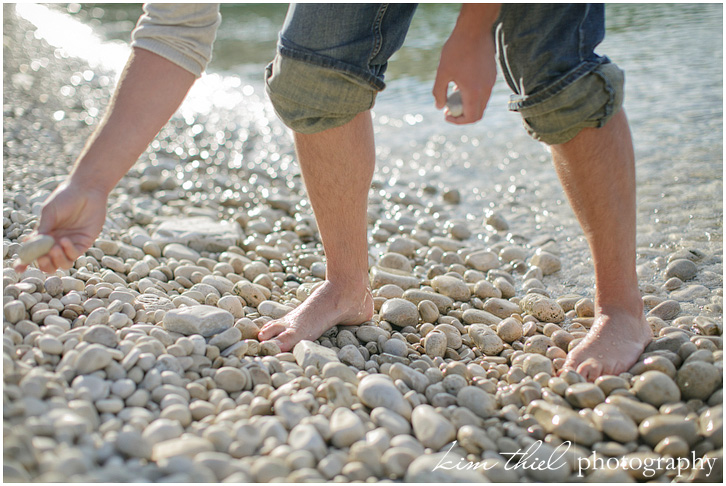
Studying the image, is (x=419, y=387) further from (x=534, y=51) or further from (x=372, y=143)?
(x=534, y=51)

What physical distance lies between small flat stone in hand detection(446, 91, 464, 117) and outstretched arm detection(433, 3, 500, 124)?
58mm

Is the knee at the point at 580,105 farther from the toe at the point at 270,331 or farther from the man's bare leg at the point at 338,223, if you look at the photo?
the toe at the point at 270,331

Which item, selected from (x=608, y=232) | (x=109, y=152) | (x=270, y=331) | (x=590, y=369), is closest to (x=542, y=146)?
(x=608, y=232)

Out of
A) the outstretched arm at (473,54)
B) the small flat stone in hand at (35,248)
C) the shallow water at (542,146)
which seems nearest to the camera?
the small flat stone in hand at (35,248)

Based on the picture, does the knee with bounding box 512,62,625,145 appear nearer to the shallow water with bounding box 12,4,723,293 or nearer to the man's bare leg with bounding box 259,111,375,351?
the man's bare leg with bounding box 259,111,375,351

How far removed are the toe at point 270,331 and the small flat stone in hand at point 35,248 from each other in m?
0.69

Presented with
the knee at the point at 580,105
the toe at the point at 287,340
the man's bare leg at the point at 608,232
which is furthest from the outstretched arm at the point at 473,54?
the toe at the point at 287,340

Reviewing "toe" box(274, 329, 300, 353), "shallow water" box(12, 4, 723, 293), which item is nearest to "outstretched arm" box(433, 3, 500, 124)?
"toe" box(274, 329, 300, 353)

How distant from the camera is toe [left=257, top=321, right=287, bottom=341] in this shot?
196cm

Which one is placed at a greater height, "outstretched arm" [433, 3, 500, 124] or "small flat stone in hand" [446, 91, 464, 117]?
"outstretched arm" [433, 3, 500, 124]

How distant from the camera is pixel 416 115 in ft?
19.6

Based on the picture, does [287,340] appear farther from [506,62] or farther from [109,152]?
[506,62]

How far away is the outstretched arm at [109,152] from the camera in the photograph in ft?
5.13

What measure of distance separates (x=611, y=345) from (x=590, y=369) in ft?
0.37
